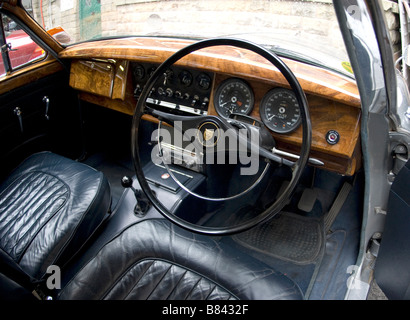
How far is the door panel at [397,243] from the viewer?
1.22m

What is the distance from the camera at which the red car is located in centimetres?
198

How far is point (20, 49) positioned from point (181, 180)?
50.0 inches

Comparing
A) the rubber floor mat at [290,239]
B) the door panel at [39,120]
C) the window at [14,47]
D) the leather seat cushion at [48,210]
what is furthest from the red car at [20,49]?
the rubber floor mat at [290,239]

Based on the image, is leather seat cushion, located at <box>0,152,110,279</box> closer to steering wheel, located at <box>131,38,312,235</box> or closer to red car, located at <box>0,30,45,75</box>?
steering wheel, located at <box>131,38,312,235</box>

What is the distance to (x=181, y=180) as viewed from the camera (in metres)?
1.79

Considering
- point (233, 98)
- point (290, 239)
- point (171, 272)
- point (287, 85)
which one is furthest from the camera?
point (290, 239)

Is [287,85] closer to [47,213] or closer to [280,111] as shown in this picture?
[280,111]

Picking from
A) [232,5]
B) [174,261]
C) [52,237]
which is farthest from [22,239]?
[232,5]

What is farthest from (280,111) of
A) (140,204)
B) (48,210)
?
(48,210)

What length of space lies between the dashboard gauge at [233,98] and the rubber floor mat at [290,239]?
802 mm

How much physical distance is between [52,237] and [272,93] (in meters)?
1.11

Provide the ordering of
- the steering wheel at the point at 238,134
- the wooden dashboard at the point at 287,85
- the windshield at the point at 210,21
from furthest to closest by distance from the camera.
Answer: the windshield at the point at 210,21 < the wooden dashboard at the point at 287,85 < the steering wheel at the point at 238,134

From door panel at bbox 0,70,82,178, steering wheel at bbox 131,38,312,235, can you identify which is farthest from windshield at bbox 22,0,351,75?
steering wheel at bbox 131,38,312,235

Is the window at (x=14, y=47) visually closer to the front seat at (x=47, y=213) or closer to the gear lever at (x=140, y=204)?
the front seat at (x=47, y=213)
